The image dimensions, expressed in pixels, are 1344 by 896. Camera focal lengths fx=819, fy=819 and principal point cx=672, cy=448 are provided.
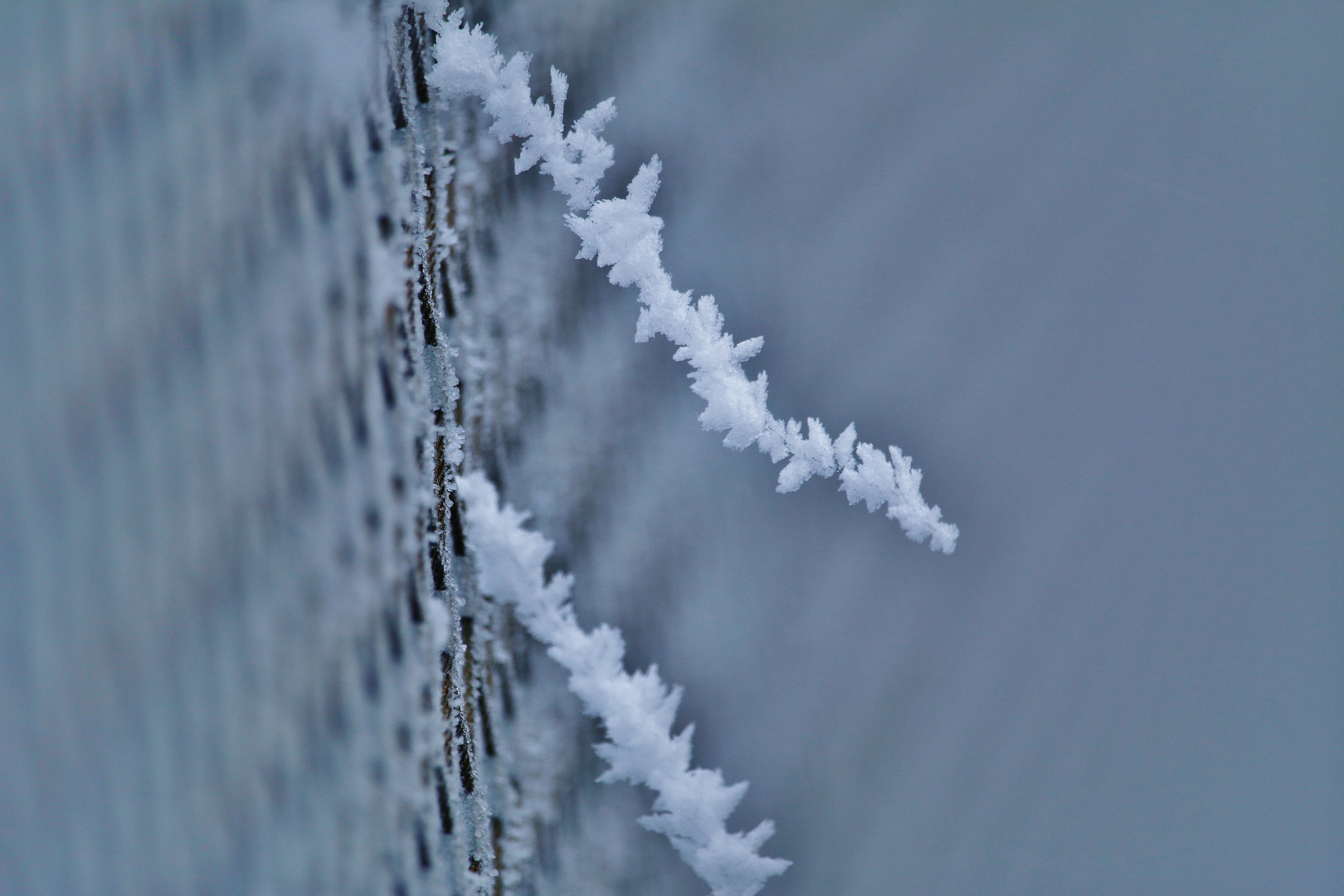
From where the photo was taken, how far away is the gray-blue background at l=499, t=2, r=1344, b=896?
36 cm

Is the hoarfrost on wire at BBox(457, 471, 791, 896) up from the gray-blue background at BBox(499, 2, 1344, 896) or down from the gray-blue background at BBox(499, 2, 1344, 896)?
down

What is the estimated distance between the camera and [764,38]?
36 cm

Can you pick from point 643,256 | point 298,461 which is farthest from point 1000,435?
point 298,461

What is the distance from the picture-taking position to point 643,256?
350mm

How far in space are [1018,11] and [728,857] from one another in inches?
15.5

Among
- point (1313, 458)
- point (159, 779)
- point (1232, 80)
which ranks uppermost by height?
point (1232, 80)

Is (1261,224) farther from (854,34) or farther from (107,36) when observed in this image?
(107,36)

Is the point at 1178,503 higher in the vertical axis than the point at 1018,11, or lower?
lower

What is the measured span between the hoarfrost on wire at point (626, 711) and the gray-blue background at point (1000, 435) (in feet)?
0.04

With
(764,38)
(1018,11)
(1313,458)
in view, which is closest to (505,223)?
(764,38)

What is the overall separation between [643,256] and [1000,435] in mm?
179

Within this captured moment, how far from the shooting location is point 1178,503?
38 cm

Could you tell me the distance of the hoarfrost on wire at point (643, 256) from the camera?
35 centimetres

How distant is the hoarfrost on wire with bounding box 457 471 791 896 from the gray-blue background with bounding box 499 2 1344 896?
1 cm
